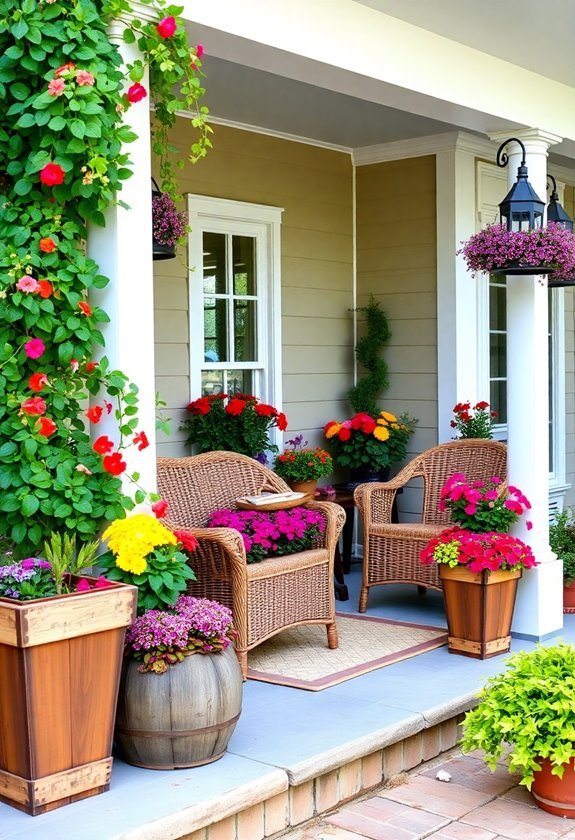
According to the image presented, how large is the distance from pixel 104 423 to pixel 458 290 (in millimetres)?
3560

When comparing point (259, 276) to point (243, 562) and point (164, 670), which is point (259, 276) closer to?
point (243, 562)

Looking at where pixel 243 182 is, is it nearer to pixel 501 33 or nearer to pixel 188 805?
pixel 501 33

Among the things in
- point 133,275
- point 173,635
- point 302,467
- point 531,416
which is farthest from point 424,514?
point 133,275

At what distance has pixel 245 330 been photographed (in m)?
5.99

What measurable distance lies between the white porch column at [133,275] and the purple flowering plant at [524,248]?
177cm

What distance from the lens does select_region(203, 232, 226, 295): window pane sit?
570 centimetres

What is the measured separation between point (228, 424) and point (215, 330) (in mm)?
611

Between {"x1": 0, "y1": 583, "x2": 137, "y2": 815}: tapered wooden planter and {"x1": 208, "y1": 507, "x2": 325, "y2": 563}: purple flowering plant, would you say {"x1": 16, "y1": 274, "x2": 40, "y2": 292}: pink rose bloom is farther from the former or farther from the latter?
{"x1": 208, "y1": 507, "x2": 325, "y2": 563}: purple flowering plant

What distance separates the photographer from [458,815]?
3123 millimetres

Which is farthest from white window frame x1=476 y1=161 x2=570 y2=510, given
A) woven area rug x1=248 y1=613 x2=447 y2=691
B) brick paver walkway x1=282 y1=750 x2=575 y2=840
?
brick paver walkway x1=282 y1=750 x2=575 y2=840

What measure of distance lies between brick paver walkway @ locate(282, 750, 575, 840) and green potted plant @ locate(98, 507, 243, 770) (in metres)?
0.42

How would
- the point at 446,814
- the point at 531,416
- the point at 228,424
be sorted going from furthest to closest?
the point at 228,424, the point at 531,416, the point at 446,814

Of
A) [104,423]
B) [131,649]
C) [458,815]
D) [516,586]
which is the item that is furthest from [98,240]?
[516,586]

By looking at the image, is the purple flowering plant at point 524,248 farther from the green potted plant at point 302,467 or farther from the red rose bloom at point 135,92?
the red rose bloom at point 135,92
